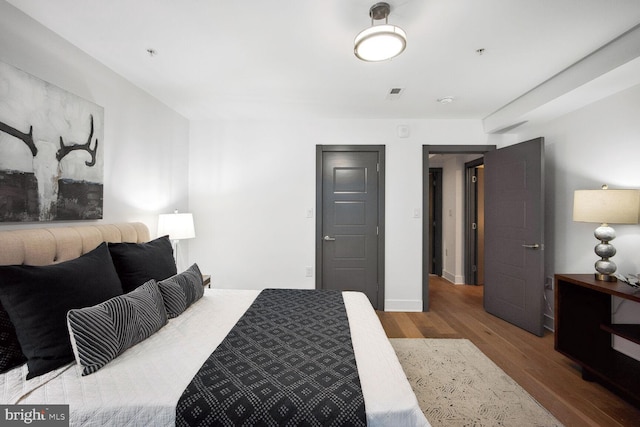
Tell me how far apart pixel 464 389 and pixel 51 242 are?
2.79m

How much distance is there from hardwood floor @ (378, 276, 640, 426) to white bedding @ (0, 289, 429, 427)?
144 centimetres

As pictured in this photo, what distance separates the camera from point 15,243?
140 centimetres

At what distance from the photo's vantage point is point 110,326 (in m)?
1.28

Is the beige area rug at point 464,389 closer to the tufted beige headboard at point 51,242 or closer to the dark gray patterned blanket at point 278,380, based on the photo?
the dark gray patterned blanket at point 278,380

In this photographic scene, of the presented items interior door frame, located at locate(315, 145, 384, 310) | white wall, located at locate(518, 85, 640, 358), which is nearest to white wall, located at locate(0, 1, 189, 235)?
interior door frame, located at locate(315, 145, 384, 310)

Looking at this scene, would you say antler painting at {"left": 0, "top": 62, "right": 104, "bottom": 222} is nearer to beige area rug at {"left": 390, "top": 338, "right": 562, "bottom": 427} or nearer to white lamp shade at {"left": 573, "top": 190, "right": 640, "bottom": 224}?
beige area rug at {"left": 390, "top": 338, "right": 562, "bottom": 427}

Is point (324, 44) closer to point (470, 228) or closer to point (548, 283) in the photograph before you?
point (548, 283)

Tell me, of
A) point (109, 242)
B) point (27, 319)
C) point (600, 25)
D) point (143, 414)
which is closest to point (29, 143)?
point (109, 242)

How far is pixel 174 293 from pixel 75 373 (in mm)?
685

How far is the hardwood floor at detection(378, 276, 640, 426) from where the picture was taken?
179 centimetres

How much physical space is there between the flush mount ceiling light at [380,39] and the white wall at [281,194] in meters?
1.83

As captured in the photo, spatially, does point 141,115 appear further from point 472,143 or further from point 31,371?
point 472,143

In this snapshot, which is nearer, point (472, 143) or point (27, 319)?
point (27, 319)

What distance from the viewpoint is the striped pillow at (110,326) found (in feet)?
3.85
